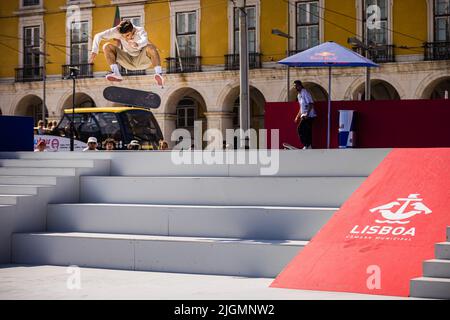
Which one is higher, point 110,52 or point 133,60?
point 110,52

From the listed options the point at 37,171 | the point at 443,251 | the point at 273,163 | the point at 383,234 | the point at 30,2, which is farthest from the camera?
the point at 30,2

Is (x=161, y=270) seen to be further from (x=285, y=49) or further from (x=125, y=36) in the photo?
(x=285, y=49)

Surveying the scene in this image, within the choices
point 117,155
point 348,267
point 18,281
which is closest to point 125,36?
point 117,155

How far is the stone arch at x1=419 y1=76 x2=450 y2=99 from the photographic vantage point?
3062 centimetres

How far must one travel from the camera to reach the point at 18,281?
913 centimetres

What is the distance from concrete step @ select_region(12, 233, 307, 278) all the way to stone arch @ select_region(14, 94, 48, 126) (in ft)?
95.3

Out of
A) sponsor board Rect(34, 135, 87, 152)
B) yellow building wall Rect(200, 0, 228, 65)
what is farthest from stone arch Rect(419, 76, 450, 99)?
sponsor board Rect(34, 135, 87, 152)

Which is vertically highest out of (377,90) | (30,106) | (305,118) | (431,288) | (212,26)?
(212,26)

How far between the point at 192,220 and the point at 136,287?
1817mm

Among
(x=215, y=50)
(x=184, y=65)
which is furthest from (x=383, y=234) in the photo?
(x=184, y=65)

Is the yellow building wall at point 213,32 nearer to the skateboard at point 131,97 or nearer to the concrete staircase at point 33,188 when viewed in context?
the skateboard at point 131,97

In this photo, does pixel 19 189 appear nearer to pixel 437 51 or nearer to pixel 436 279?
pixel 436 279

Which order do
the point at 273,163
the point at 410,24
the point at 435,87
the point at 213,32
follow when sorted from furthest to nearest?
1. the point at 213,32
2. the point at 435,87
3. the point at 410,24
4. the point at 273,163

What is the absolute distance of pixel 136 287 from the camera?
8609mm
